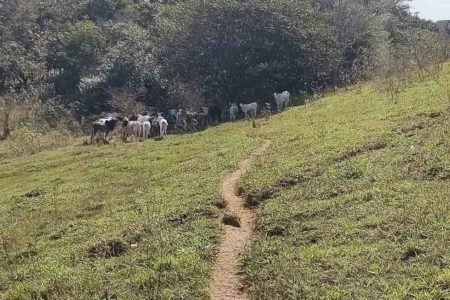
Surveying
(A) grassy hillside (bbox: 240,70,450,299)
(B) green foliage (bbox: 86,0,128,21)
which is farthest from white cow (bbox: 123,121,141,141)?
(B) green foliage (bbox: 86,0,128,21)

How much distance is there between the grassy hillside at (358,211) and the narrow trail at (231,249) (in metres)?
0.19

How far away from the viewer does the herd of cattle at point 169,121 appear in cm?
2245

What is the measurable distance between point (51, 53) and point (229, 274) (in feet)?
118

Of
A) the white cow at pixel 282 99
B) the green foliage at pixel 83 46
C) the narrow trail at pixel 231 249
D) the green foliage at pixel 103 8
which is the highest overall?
the green foliage at pixel 103 8

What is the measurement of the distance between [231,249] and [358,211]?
1.83 metres

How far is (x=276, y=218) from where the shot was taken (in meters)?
8.39

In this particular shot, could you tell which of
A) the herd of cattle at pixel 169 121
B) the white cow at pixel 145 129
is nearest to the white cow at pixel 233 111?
the herd of cattle at pixel 169 121

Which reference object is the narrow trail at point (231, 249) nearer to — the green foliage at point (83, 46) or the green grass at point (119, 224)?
the green grass at point (119, 224)

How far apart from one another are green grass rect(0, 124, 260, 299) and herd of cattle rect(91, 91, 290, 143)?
159 inches

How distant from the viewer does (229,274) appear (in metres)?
6.98

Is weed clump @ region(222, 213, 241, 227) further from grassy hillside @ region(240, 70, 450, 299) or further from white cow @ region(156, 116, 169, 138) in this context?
white cow @ region(156, 116, 169, 138)

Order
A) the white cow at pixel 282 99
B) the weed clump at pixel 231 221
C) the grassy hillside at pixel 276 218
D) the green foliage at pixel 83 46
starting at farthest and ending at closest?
the green foliage at pixel 83 46 → the white cow at pixel 282 99 → the weed clump at pixel 231 221 → the grassy hillside at pixel 276 218

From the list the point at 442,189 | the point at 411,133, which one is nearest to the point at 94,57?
the point at 411,133

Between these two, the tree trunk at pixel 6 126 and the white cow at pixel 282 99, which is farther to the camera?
the tree trunk at pixel 6 126
